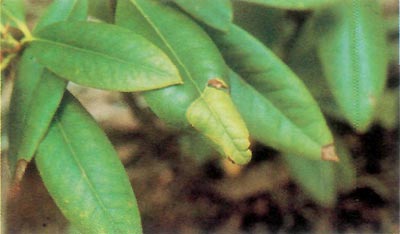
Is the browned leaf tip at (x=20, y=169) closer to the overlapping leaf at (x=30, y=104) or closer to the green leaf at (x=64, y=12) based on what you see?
the overlapping leaf at (x=30, y=104)

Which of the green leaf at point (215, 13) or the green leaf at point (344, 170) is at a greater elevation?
the green leaf at point (215, 13)

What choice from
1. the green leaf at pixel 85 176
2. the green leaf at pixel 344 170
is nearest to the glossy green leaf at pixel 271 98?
the green leaf at pixel 85 176

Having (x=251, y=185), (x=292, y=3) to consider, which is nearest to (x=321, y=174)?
(x=251, y=185)

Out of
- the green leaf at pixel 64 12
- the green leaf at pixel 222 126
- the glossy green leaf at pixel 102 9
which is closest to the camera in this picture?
the green leaf at pixel 222 126

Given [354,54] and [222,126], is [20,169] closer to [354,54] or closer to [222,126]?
[222,126]

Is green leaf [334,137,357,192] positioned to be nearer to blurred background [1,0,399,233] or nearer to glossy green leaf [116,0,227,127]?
blurred background [1,0,399,233]

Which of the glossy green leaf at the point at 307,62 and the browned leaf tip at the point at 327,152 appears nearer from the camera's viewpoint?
the browned leaf tip at the point at 327,152

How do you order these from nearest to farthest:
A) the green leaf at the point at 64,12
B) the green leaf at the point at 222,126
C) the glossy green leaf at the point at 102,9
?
the green leaf at the point at 222,126, the green leaf at the point at 64,12, the glossy green leaf at the point at 102,9
